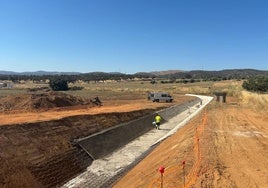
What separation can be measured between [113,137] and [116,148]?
5.09ft

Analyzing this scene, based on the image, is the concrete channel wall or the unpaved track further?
the concrete channel wall

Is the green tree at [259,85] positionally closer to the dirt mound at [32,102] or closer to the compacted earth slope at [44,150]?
the dirt mound at [32,102]

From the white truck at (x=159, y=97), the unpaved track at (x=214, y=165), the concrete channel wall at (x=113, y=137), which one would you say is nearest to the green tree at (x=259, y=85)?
the white truck at (x=159, y=97)

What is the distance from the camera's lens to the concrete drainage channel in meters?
23.1

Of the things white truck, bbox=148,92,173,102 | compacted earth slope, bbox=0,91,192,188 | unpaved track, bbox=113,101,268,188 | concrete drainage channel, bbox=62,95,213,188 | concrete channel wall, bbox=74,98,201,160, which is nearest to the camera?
unpaved track, bbox=113,101,268,188

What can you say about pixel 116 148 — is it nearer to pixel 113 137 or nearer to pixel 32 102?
pixel 113 137

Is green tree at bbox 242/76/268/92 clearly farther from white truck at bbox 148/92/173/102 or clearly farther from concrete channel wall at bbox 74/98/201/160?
concrete channel wall at bbox 74/98/201/160

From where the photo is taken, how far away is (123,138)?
3575 cm

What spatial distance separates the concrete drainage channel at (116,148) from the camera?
23.1m

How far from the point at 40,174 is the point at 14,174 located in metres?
1.98

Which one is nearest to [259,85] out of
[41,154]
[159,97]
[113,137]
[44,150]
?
[159,97]

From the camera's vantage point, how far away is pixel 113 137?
33781mm

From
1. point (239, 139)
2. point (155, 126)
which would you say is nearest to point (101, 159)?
point (239, 139)

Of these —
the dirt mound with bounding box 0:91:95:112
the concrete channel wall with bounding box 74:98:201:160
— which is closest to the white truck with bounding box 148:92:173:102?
the dirt mound with bounding box 0:91:95:112
